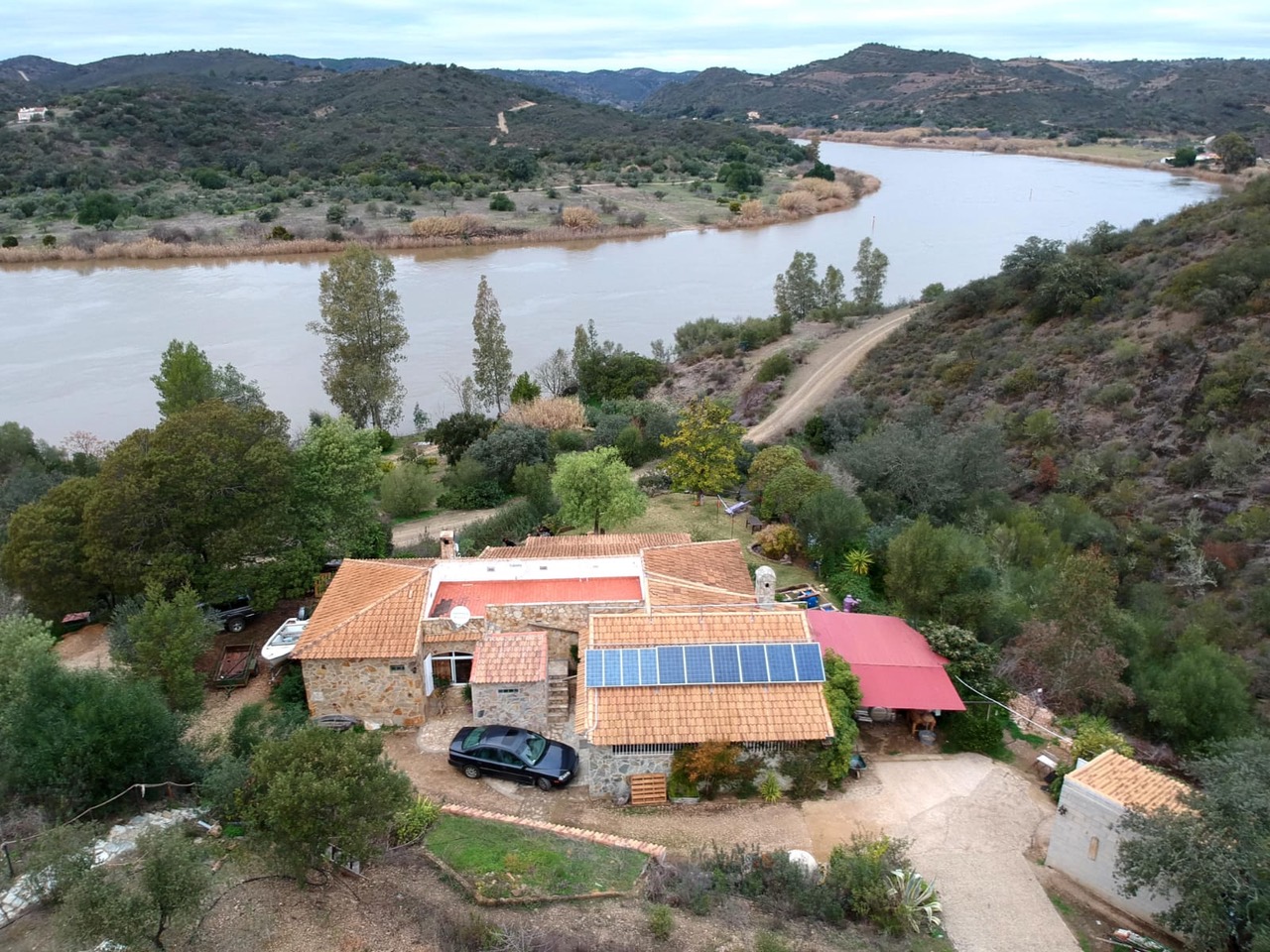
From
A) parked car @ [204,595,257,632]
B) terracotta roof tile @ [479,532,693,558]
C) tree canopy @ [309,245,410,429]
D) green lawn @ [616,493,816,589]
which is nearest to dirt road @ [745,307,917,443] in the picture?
green lawn @ [616,493,816,589]

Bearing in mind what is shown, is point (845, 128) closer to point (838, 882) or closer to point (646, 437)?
point (646, 437)

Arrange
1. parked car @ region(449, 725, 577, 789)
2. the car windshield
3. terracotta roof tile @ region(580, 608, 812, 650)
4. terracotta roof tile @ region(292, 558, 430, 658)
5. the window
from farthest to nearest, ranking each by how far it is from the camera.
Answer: the window
terracotta roof tile @ region(292, 558, 430, 658)
terracotta roof tile @ region(580, 608, 812, 650)
the car windshield
parked car @ region(449, 725, 577, 789)

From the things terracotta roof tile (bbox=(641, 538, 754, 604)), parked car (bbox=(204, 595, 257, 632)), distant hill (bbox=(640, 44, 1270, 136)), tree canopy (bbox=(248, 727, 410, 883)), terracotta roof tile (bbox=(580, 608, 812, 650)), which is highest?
distant hill (bbox=(640, 44, 1270, 136))

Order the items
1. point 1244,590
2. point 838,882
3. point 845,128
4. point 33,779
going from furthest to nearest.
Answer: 1. point 845,128
2. point 1244,590
3. point 33,779
4. point 838,882

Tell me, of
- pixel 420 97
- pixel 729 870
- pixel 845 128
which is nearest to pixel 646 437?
pixel 729 870

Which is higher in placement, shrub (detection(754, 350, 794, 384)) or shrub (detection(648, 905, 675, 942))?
shrub (detection(648, 905, 675, 942))

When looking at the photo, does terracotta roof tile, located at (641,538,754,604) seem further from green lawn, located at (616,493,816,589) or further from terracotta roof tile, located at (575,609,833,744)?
green lawn, located at (616,493,816,589)

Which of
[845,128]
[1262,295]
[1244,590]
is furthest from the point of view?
[845,128]
